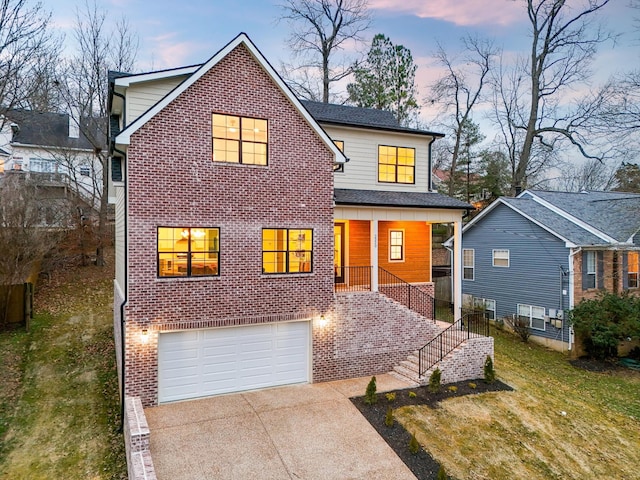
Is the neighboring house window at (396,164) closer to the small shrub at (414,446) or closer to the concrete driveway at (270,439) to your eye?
the concrete driveway at (270,439)

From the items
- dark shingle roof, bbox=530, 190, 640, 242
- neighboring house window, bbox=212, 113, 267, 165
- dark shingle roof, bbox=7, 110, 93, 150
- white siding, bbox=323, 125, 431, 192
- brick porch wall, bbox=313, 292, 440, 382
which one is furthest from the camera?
dark shingle roof, bbox=7, 110, 93, 150

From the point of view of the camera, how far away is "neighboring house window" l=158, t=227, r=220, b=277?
32.1 ft

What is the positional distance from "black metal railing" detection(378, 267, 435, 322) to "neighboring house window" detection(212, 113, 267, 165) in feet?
21.6

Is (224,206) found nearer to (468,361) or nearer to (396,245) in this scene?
(396,245)

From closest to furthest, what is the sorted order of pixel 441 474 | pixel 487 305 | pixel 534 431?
pixel 441 474
pixel 534 431
pixel 487 305

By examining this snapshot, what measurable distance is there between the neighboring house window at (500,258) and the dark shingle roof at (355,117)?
7641 mm

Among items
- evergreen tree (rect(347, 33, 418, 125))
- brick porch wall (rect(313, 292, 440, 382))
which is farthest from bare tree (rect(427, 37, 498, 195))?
brick porch wall (rect(313, 292, 440, 382))

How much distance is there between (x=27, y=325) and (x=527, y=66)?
31.7m

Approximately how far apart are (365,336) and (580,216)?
1407cm

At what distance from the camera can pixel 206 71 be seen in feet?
33.1

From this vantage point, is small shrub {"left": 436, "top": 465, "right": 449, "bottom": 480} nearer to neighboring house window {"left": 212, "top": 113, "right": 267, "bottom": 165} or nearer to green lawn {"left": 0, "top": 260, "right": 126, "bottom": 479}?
green lawn {"left": 0, "top": 260, "right": 126, "bottom": 479}

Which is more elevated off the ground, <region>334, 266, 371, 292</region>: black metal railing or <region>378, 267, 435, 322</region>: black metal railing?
<region>334, 266, 371, 292</region>: black metal railing

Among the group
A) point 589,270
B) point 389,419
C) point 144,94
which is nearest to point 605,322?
point 589,270

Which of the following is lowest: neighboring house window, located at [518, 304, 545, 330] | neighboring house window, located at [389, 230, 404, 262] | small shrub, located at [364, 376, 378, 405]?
small shrub, located at [364, 376, 378, 405]
